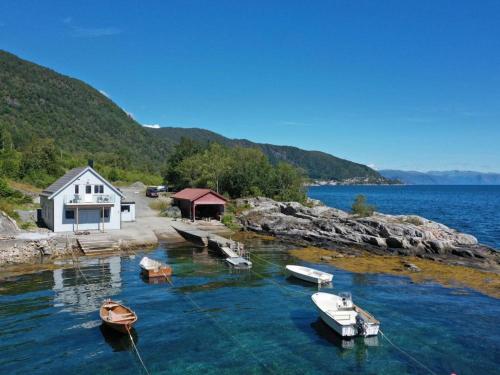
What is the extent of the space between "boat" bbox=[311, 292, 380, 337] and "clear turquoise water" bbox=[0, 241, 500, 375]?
52 centimetres

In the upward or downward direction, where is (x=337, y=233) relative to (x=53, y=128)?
downward

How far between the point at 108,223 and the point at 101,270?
13253 mm

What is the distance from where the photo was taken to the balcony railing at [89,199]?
4222 centimetres

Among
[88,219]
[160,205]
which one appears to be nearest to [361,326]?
[88,219]

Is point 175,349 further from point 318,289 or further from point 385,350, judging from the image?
point 318,289

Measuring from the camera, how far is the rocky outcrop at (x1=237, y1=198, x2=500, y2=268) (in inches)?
1587

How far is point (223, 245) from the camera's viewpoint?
40.8 meters

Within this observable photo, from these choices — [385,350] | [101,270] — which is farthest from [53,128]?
[385,350]

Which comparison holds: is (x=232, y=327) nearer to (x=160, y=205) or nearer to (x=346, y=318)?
(x=346, y=318)

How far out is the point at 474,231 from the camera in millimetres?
62375

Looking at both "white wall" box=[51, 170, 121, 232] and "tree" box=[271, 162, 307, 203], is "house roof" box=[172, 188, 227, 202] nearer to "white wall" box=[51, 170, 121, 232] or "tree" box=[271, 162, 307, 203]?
"white wall" box=[51, 170, 121, 232]

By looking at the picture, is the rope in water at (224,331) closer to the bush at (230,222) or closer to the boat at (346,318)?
the boat at (346,318)

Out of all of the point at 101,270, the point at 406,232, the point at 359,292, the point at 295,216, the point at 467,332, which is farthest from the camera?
the point at 295,216

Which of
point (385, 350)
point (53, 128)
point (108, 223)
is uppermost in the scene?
point (53, 128)
